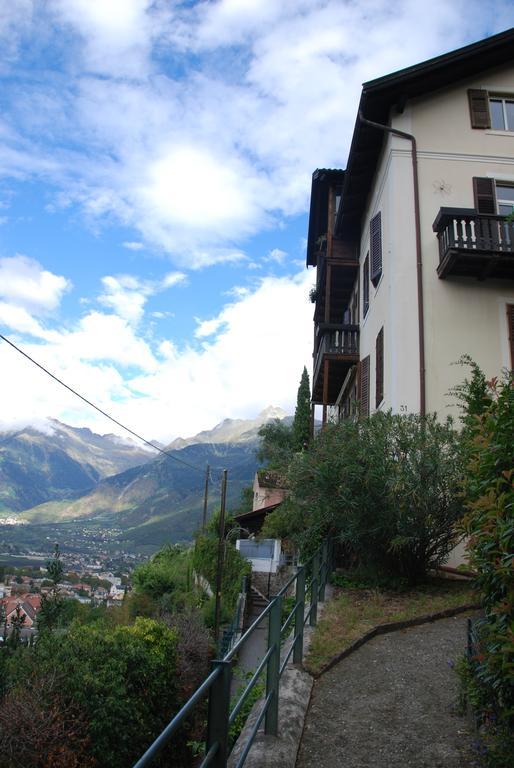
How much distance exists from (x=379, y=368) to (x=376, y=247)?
3.50m

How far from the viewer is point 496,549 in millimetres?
3748

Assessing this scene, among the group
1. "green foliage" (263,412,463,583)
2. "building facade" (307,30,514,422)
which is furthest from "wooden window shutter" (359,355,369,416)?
"green foliage" (263,412,463,583)

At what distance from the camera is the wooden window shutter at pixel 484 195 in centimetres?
1534

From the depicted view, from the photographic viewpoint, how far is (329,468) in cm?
1061

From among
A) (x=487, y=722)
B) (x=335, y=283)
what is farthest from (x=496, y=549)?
(x=335, y=283)

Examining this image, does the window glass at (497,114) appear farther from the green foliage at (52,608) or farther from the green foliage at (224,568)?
the green foliage at (52,608)

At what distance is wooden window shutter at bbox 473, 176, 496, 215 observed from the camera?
1534cm

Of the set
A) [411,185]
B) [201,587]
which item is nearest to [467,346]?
[411,185]

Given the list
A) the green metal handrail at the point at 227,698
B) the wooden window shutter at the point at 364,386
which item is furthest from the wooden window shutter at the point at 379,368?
the green metal handrail at the point at 227,698

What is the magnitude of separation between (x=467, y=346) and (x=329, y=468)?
19.1 ft

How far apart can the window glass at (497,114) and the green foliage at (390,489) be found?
9.37m

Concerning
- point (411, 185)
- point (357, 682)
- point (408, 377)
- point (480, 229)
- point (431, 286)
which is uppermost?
point (411, 185)

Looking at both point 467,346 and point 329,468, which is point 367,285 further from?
point 329,468

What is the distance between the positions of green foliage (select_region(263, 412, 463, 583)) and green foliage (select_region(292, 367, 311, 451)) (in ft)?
85.3
